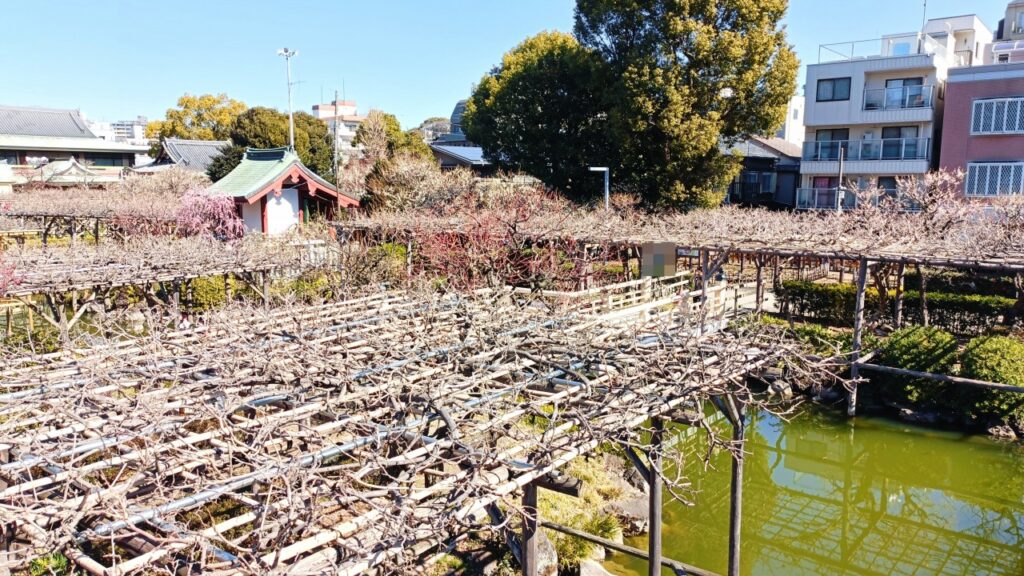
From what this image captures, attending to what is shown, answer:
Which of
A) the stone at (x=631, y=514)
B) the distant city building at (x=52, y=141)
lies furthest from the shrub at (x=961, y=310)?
the distant city building at (x=52, y=141)

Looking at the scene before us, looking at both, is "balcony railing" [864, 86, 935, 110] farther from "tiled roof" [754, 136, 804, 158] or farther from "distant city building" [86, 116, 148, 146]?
"distant city building" [86, 116, 148, 146]

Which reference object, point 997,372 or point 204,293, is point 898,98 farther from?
point 204,293

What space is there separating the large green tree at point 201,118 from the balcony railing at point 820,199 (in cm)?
3305

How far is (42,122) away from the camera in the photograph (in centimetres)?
4022

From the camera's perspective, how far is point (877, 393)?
1438 cm

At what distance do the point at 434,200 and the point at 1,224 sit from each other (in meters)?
13.2

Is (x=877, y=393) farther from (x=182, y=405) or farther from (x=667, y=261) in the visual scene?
(x=182, y=405)

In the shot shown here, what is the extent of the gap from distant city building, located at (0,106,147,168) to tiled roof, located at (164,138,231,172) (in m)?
5.76

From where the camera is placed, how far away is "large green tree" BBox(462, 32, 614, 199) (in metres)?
24.7

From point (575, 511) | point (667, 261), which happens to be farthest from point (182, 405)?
point (667, 261)

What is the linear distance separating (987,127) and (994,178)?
1.72 meters

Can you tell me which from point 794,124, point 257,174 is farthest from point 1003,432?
point 794,124

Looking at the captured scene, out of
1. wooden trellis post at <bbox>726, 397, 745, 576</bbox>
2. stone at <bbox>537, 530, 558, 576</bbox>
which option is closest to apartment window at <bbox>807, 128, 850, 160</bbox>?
wooden trellis post at <bbox>726, 397, 745, 576</bbox>

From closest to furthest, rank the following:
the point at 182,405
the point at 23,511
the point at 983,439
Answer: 1. the point at 23,511
2. the point at 182,405
3. the point at 983,439
